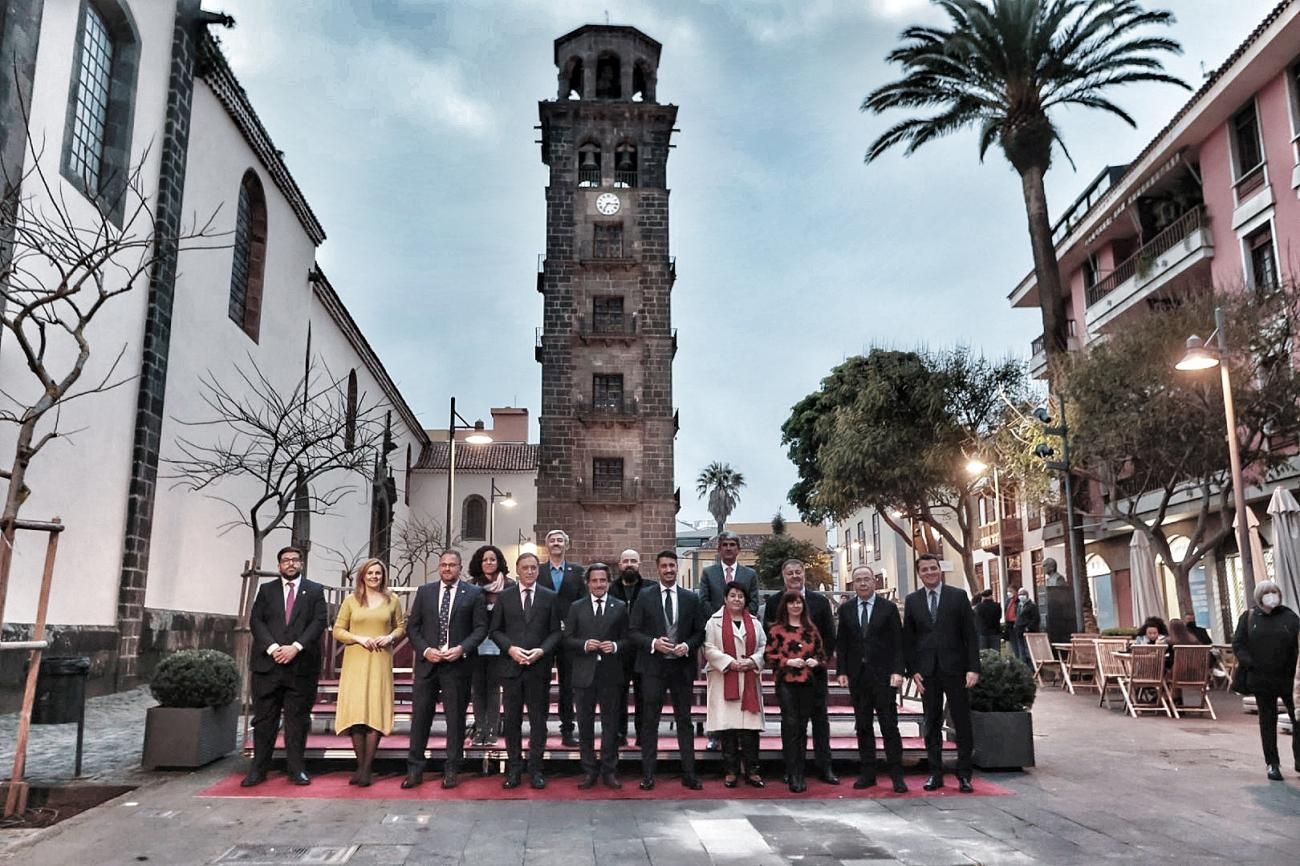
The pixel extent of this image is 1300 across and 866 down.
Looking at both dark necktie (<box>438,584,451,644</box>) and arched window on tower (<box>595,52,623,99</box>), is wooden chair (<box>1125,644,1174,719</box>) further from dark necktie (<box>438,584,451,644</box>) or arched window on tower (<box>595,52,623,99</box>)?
arched window on tower (<box>595,52,623,99</box>)

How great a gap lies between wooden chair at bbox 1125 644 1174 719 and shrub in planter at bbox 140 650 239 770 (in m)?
11.6

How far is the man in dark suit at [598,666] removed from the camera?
8.32m

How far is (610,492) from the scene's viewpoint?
116ft

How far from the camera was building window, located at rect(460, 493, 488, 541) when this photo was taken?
48062mm

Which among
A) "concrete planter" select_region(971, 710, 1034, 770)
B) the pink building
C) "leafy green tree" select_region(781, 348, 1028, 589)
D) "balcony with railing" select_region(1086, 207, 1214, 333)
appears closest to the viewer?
"concrete planter" select_region(971, 710, 1034, 770)

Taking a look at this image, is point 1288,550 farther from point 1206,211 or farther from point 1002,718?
point 1206,211

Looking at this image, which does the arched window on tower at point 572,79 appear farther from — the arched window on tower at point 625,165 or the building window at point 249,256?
the building window at point 249,256

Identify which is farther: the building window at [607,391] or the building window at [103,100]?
the building window at [607,391]

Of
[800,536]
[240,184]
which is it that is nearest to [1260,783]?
[240,184]

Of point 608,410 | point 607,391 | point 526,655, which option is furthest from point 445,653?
point 607,391

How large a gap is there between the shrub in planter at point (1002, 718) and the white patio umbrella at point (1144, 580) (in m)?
10.4

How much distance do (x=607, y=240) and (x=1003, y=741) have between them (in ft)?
101

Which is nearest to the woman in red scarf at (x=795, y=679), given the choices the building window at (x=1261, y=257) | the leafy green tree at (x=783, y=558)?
the building window at (x=1261, y=257)

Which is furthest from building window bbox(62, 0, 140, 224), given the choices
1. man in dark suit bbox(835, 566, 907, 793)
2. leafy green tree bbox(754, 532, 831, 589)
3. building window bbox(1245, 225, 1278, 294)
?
leafy green tree bbox(754, 532, 831, 589)
